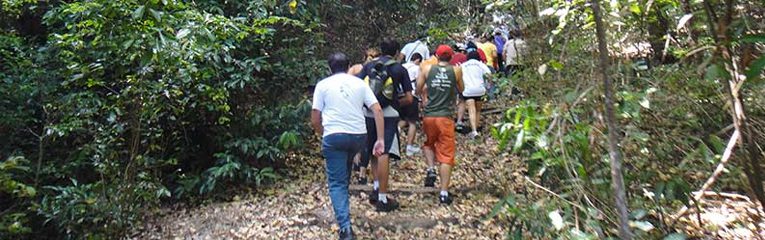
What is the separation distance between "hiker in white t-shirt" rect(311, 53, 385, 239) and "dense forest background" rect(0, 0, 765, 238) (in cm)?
117

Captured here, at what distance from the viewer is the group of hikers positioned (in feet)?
16.1

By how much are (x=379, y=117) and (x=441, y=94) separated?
1313 millimetres

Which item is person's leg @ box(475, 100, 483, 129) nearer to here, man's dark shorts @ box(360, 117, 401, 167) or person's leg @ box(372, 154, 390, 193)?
man's dark shorts @ box(360, 117, 401, 167)

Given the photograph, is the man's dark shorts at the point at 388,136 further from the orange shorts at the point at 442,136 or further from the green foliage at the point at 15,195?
the green foliage at the point at 15,195

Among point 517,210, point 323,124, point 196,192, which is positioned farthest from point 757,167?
point 196,192

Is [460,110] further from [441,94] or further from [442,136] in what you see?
[442,136]

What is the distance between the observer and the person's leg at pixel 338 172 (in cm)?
490

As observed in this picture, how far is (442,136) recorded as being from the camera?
6059 millimetres

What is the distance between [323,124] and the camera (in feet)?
16.3

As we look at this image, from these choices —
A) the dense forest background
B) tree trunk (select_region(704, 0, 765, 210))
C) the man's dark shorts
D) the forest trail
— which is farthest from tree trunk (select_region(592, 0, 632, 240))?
the man's dark shorts

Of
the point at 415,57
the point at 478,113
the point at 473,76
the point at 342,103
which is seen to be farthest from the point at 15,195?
the point at 478,113

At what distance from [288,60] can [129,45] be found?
2.95 metres

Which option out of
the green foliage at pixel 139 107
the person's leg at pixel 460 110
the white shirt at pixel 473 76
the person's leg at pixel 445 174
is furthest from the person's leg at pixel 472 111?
the person's leg at pixel 445 174

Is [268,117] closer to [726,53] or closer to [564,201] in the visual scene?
[564,201]
